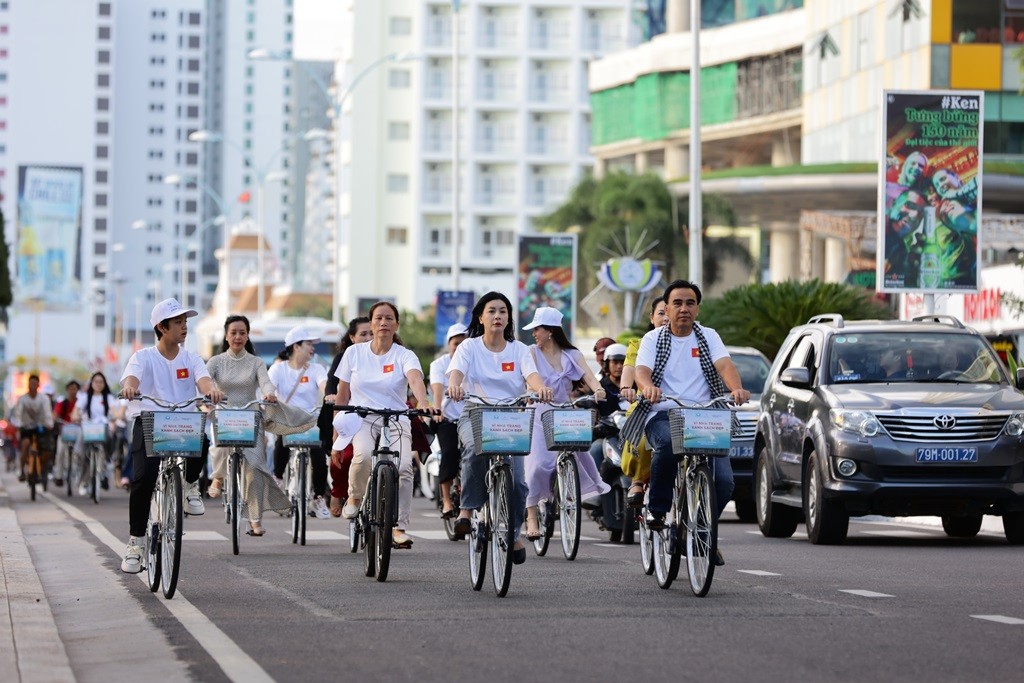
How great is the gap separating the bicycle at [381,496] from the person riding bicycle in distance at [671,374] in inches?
57.1

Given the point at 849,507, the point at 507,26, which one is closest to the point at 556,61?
the point at 507,26

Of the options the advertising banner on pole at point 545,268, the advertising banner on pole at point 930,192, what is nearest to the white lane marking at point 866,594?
the advertising banner on pole at point 930,192

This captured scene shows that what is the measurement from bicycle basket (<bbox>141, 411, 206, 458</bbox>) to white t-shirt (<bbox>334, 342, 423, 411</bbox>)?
1917 millimetres

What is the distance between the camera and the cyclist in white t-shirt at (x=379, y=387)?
14531 millimetres

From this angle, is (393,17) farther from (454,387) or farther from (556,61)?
(454,387)

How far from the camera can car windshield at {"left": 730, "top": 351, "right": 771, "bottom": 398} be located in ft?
81.4

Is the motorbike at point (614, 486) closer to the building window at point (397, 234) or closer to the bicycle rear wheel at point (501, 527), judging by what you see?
the bicycle rear wheel at point (501, 527)

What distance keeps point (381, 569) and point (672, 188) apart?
227 feet

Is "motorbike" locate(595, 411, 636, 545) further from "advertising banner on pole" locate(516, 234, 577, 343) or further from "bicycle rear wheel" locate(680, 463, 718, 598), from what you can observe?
"advertising banner on pole" locate(516, 234, 577, 343)

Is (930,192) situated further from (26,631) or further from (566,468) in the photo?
(26,631)

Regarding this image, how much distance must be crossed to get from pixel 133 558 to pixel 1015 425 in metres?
7.59

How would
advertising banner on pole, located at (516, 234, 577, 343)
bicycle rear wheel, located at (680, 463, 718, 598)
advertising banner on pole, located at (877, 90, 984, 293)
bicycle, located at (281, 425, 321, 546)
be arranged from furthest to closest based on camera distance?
advertising banner on pole, located at (516, 234, 577, 343) → advertising banner on pole, located at (877, 90, 984, 293) → bicycle, located at (281, 425, 321, 546) → bicycle rear wheel, located at (680, 463, 718, 598)

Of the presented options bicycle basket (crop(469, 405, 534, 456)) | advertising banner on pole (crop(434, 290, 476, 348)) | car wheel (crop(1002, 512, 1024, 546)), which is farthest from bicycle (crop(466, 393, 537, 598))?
advertising banner on pole (crop(434, 290, 476, 348))

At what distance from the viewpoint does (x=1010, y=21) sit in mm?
63969
